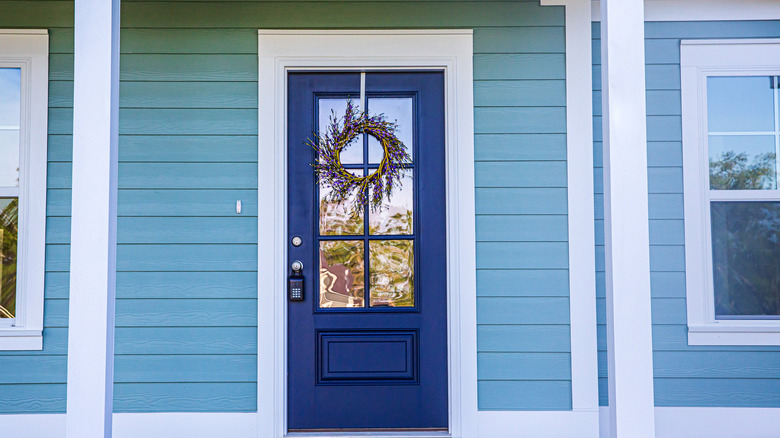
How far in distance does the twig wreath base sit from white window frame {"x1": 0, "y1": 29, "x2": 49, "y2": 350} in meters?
1.31

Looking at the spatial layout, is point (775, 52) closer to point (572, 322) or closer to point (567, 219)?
point (567, 219)

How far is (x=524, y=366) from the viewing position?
8.62 ft

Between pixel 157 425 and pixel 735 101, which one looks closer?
pixel 157 425

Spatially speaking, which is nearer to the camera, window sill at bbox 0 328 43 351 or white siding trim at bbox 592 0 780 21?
window sill at bbox 0 328 43 351

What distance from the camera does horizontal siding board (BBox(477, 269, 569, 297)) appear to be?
8.65 ft

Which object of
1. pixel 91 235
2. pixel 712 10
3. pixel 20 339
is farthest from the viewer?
pixel 712 10

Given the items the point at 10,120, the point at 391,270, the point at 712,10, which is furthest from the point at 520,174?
the point at 10,120

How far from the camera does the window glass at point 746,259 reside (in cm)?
268

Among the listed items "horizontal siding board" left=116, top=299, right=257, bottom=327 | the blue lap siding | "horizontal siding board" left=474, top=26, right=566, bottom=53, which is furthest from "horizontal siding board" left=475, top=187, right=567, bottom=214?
"horizontal siding board" left=116, top=299, right=257, bottom=327

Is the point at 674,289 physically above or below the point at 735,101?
below

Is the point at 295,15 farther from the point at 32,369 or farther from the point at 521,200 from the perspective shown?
the point at 32,369

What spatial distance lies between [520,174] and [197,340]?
1764 millimetres

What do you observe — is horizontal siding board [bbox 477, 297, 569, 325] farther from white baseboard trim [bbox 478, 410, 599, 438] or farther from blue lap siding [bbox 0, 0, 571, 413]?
white baseboard trim [bbox 478, 410, 599, 438]

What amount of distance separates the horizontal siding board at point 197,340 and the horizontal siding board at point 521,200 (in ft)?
4.18
